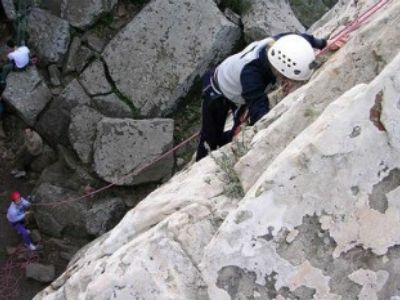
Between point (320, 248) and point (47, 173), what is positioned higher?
point (320, 248)

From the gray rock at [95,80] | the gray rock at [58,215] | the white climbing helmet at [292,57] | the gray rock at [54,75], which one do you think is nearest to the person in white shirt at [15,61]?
the gray rock at [54,75]

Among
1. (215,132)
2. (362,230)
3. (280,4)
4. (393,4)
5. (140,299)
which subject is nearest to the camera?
(362,230)

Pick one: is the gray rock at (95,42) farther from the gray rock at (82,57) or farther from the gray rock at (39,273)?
the gray rock at (39,273)

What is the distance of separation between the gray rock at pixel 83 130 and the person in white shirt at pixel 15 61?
973mm

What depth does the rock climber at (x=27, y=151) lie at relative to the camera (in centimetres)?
919

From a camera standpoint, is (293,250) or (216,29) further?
(216,29)

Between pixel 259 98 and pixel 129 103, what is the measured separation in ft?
14.5

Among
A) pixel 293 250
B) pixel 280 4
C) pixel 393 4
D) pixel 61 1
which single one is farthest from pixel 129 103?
pixel 293 250

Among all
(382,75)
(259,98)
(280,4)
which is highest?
(382,75)

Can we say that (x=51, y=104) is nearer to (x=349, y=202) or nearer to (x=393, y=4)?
(x=393, y=4)

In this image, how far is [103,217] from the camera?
8.77 meters

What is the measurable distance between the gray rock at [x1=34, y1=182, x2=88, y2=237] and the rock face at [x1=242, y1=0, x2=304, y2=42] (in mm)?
3448

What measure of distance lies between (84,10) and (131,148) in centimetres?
229

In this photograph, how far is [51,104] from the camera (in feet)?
31.2
